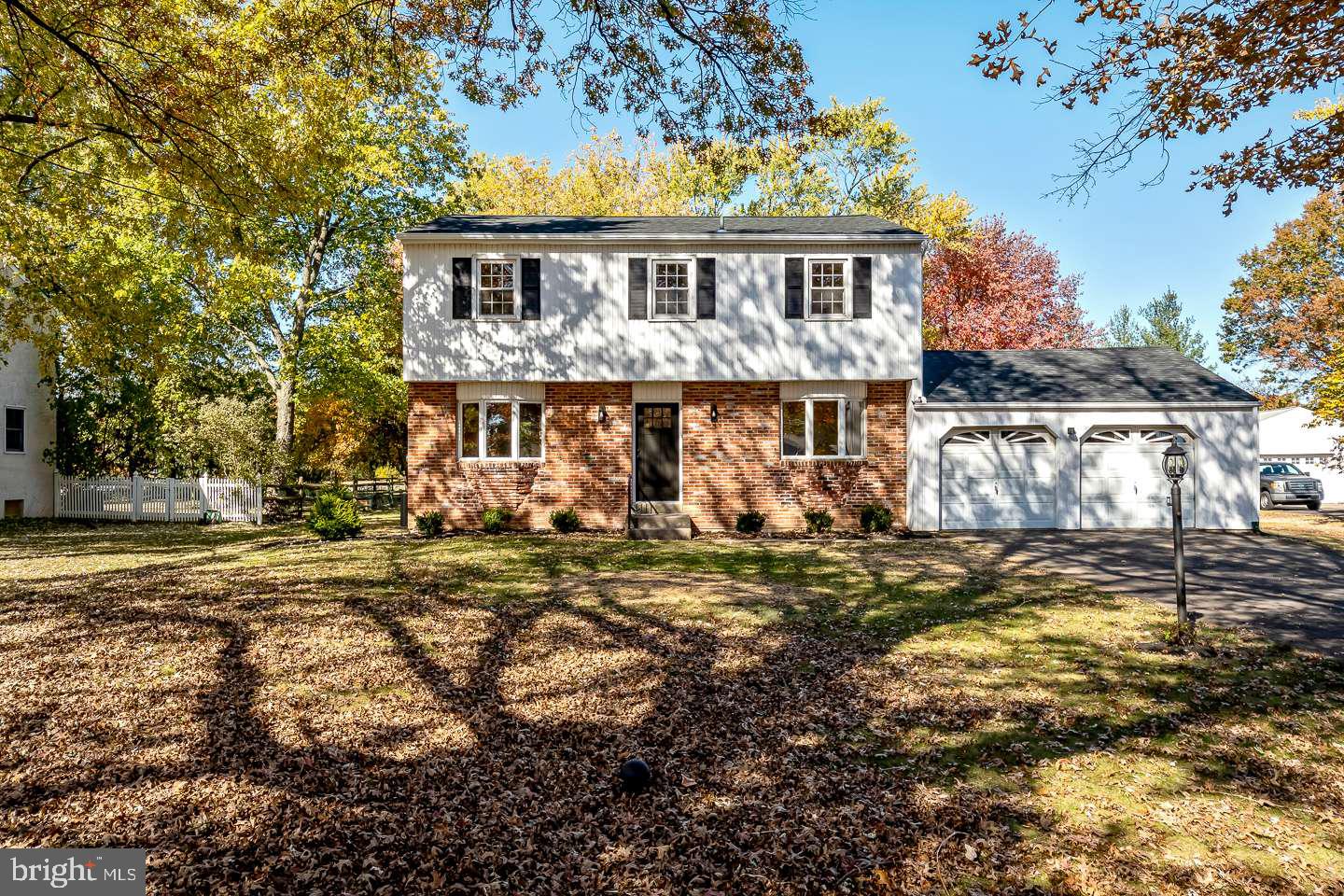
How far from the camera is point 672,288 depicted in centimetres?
1503

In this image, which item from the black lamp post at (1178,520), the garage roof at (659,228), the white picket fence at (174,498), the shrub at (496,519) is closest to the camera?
the black lamp post at (1178,520)

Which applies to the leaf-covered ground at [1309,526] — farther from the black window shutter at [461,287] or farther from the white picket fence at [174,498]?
the white picket fence at [174,498]

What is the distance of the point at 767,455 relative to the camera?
15086mm

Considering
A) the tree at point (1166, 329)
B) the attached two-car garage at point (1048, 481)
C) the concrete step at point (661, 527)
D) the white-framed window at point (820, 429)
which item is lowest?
the concrete step at point (661, 527)

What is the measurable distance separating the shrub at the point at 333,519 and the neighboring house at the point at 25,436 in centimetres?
1076

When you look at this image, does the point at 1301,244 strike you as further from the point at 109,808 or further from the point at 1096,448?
the point at 109,808

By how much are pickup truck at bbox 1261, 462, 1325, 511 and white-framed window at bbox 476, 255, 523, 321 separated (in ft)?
87.0

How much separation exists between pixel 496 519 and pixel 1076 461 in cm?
Answer: 1318

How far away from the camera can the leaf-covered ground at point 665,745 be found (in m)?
3.21

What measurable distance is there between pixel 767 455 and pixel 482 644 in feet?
31.6

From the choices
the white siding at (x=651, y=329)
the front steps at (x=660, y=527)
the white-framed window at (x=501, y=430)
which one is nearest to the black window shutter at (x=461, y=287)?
the white siding at (x=651, y=329)

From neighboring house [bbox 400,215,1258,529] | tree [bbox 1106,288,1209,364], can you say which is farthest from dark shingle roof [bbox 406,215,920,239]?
tree [bbox 1106,288,1209,364]

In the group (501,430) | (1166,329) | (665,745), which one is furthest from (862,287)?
(1166,329)

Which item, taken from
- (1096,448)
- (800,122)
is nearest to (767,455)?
(1096,448)
